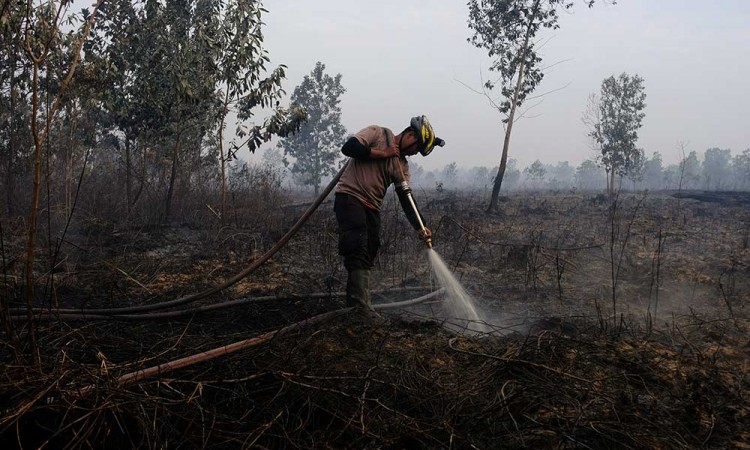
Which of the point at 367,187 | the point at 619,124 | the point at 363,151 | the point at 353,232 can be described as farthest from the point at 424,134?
the point at 619,124

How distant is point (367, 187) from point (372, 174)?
0.41 feet

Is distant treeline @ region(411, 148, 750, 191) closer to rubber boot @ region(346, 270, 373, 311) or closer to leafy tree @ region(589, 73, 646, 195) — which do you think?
leafy tree @ region(589, 73, 646, 195)

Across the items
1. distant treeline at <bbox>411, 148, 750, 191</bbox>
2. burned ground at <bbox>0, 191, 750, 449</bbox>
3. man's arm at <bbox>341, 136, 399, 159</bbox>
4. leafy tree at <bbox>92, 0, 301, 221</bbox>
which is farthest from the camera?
distant treeline at <bbox>411, 148, 750, 191</bbox>

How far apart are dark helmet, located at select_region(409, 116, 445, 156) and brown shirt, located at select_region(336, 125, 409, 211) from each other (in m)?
0.23

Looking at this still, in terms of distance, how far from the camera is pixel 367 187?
4176 mm

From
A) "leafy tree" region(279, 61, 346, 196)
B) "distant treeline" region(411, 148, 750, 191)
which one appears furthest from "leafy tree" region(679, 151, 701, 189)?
"leafy tree" region(279, 61, 346, 196)

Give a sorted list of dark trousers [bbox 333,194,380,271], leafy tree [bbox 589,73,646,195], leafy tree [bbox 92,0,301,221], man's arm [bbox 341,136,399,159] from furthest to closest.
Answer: leafy tree [bbox 589,73,646,195]
leafy tree [bbox 92,0,301,221]
dark trousers [bbox 333,194,380,271]
man's arm [bbox 341,136,399,159]

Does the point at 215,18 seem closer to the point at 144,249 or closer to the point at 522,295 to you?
the point at 144,249

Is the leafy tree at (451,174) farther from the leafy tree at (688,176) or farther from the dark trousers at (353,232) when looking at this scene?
the dark trousers at (353,232)

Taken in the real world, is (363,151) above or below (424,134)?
below

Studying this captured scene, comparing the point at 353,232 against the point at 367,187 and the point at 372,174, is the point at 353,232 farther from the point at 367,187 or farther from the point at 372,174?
the point at 372,174

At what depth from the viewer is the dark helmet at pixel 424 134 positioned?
13.4 ft

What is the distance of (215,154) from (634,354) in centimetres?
1400

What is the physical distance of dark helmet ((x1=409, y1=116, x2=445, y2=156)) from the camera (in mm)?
4097
